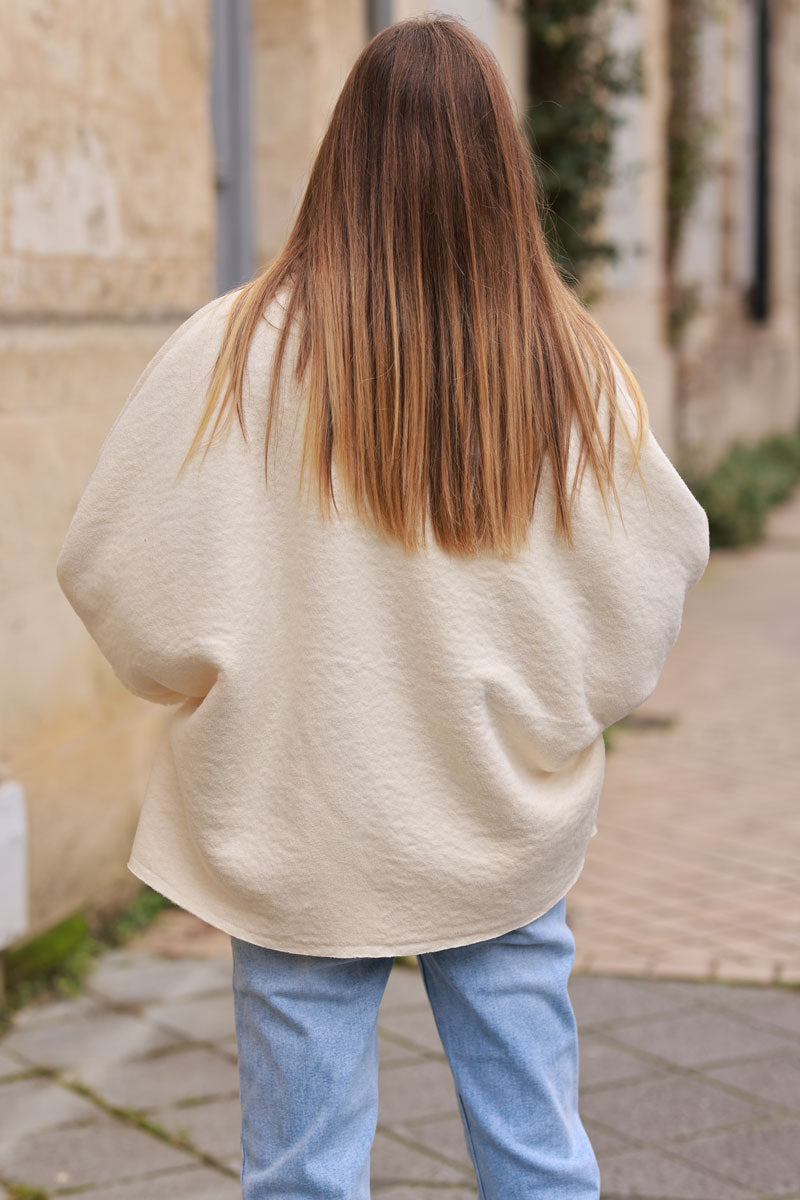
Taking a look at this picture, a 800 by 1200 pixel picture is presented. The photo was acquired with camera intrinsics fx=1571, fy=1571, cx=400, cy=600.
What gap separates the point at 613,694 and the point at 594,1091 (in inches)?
62.3

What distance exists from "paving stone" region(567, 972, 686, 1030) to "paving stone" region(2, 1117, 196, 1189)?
1008mm

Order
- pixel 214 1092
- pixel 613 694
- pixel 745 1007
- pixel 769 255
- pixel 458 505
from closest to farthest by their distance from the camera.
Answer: pixel 458 505
pixel 613 694
pixel 214 1092
pixel 745 1007
pixel 769 255

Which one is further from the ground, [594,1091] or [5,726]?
[5,726]

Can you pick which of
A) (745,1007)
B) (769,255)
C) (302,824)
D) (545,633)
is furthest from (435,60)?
(769,255)

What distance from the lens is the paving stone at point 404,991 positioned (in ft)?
11.6

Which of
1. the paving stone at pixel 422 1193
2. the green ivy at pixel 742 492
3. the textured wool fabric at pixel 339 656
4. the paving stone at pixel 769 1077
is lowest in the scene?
the green ivy at pixel 742 492

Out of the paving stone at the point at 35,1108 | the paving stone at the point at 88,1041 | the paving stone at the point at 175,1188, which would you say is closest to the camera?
the paving stone at the point at 175,1188

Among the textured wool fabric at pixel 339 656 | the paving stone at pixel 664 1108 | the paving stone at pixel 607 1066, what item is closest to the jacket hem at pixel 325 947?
the textured wool fabric at pixel 339 656

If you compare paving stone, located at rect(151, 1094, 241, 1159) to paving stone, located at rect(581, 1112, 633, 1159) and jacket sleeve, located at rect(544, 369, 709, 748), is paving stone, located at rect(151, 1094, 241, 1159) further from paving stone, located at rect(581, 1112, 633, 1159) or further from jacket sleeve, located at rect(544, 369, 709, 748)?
jacket sleeve, located at rect(544, 369, 709, 748)

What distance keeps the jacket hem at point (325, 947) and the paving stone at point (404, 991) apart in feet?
5.89

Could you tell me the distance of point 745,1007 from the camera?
3.50 metres

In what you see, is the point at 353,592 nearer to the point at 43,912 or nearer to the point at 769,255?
the point at 43,912

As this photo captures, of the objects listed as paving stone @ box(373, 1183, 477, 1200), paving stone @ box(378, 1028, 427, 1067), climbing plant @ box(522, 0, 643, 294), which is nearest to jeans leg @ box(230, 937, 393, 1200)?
paving stone @ box(373, 1183, 477, 1200)

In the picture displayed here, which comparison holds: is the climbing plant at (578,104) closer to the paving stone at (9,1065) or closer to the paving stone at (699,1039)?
the paving stone at (699,1039)
